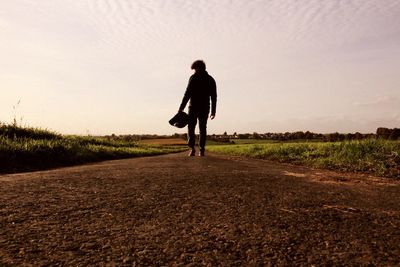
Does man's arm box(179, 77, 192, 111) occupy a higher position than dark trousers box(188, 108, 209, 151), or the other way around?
man's arm box(179, 77, 192, 111)

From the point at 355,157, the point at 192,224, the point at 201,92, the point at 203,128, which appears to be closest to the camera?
the point at 192,224

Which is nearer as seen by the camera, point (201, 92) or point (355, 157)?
point (355, 157)

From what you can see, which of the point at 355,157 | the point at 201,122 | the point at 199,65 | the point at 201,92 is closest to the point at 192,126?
the point at 201,122

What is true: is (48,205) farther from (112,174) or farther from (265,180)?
(265,180)

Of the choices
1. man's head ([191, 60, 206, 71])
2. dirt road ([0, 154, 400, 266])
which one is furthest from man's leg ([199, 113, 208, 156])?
dirt road ([0, 154, 400, 266])

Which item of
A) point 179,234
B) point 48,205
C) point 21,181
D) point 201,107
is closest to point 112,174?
point 21,181

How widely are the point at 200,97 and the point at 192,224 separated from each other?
6901 mm

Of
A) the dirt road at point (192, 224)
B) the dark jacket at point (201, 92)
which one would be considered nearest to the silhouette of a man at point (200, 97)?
the dark jacket at point (201, 92)

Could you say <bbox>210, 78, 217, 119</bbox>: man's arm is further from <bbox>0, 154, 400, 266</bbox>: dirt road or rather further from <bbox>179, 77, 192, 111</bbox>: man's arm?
<bbox>0, 154, 400, 266</bbox>: dirt road

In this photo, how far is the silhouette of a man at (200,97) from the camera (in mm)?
9031

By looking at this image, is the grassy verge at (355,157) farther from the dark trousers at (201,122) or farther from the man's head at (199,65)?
the man's head at (199,65)

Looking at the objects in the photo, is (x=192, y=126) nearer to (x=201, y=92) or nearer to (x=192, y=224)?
(x=201, y=92)

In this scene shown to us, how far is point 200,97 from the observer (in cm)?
905

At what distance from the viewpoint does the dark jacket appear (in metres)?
9.02
